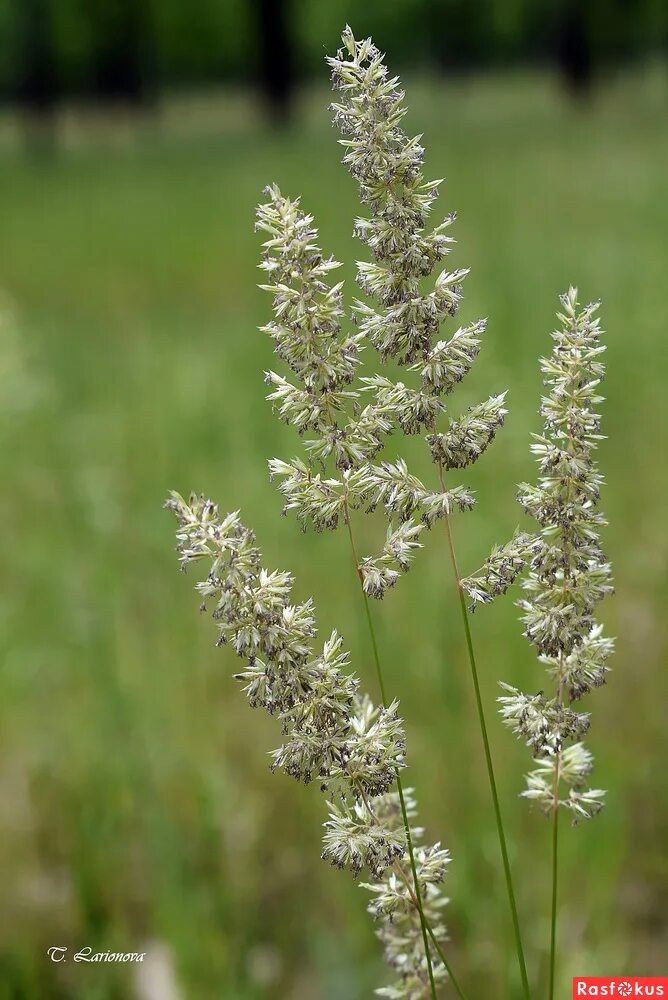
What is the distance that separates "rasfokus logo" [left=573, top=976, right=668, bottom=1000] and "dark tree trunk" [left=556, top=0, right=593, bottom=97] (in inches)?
1510

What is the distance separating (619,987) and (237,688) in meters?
2.61

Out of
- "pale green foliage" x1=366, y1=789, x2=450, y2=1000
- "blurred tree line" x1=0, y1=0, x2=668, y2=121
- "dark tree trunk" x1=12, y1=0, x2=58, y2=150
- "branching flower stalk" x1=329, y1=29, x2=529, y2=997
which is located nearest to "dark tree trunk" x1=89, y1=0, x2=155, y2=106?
"blurred tree line" x1=0, y1=0, x2=668, y2=121

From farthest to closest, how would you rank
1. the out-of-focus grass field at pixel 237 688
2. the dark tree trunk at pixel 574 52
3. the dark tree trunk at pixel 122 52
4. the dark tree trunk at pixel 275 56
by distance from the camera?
the dark tree trunk at pixel 122 52 → the dark tree trunk at pixel 574 52 → the dark tree trunk at pixel 275 56 → the out-of-focus grass field at pixel 237 688

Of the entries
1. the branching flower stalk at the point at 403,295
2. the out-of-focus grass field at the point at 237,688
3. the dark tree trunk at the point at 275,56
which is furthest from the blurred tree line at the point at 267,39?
the branching flower stalk at the point at 403,295

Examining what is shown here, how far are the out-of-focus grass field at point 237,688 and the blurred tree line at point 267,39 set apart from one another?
30100 mm

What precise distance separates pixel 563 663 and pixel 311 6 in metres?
53.0

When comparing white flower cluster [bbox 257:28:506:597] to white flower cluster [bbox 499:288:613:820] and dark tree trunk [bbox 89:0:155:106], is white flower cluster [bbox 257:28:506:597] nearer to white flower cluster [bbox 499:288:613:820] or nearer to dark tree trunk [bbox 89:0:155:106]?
white flower cluster [bbox 499:288:613:820]

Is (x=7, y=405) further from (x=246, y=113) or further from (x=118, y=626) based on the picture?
(x=246, y=113)

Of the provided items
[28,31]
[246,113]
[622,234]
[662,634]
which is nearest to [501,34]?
[246,113]

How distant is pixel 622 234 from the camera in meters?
12.6

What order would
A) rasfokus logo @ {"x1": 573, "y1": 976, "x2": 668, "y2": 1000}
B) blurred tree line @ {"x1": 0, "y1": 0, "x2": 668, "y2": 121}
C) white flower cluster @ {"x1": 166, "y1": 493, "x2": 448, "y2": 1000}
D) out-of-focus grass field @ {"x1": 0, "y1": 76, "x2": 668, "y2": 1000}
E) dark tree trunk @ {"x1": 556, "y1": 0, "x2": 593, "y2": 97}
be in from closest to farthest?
white flower cluster @ {"x1": 166, "y1": 493, "x2": 448, "y2": 1000} → rasfokus logo @ {"x1": 573, "y1": 976, "x2": 668, "y2": 1000} → out-of-focus grass field @ {"x1": 0, "y1": 76, "x2": 668, "y2": 1000} → dark tree trunk @ {"x1": 556, "y1": 0, "x2": 593, "y2": 97} → blurred tree line @ {"x1": 0, "y1": 0, "x2": 668, "y2": 121}

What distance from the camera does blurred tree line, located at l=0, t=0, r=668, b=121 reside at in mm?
38594

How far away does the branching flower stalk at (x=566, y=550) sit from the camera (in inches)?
49.5

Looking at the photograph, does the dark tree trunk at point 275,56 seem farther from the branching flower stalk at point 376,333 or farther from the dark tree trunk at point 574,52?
the branching flower stalk at point 376,333
